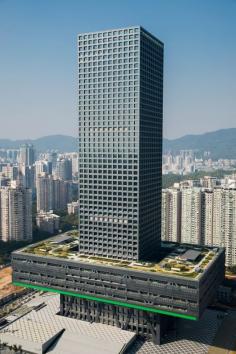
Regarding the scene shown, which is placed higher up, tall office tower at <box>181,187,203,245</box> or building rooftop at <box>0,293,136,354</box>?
tall office tower at <box>181,187,203,245</box>

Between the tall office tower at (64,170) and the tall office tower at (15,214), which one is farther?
the tall office tower at (64,170)

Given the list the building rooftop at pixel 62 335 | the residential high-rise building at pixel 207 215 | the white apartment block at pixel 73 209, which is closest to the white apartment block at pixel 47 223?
the white apartment block at pixel 73 209

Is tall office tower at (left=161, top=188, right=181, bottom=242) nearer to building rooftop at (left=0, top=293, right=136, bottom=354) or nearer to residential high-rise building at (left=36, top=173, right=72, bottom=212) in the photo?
building rooftop at (left=0, top=293, right=136, bottom=354)

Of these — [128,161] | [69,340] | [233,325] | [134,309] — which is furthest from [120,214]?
[233,325]

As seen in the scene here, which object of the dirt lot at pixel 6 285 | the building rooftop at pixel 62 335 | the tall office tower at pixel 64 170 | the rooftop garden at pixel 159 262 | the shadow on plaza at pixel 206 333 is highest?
the tall office tower at pixel 64 170

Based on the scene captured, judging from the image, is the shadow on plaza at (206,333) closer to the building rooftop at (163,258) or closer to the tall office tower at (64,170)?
the building rooftop at (163,258)

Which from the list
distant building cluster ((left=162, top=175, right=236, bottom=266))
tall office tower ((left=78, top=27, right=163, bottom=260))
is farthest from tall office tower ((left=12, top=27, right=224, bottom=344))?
distant building cluster ((left=162, top=175, right=236, bottom=266))

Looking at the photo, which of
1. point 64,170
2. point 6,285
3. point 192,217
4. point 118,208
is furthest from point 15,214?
point 64,170
